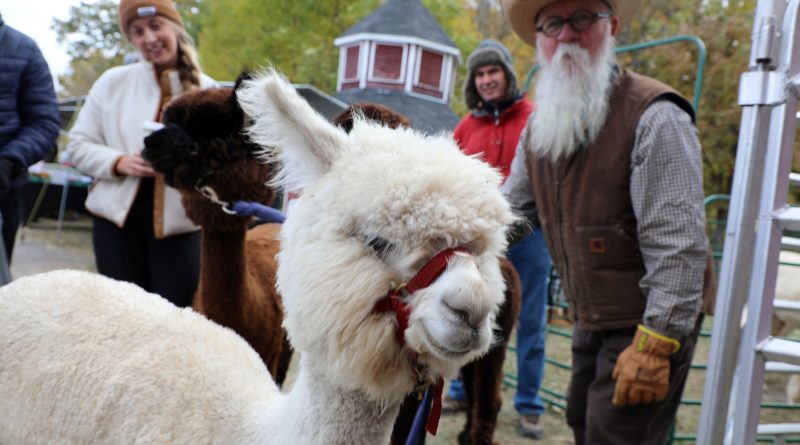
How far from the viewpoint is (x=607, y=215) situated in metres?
2.34

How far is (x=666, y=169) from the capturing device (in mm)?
2156

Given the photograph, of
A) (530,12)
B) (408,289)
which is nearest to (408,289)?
(408,289)

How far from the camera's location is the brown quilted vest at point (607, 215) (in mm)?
2311

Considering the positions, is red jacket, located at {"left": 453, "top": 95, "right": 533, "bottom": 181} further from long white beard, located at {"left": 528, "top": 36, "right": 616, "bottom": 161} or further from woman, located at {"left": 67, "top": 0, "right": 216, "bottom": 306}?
woman, located at {"left": 67, "top": 0, "right": 216, "bottom": 306}

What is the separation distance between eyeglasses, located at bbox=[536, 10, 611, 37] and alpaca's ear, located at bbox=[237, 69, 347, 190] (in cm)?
145

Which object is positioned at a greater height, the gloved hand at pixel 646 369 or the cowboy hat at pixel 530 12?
the cowboy hat at pixel 530 12

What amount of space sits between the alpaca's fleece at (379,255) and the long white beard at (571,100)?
1119mm

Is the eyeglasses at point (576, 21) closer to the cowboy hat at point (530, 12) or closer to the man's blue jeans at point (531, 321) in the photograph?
the cowboy hat at point (530, 12)

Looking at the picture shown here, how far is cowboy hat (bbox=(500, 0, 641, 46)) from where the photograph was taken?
102 inches

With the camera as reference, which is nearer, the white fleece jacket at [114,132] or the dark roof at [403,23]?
the white fleece jacket at [114,132]

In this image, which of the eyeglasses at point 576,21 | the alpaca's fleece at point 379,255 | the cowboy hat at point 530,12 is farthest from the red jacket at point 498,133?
the alpaca's fleece at point 379,255

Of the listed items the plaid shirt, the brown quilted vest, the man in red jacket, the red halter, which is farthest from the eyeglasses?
the man in red jacket

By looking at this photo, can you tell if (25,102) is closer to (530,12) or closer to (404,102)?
(530,12)

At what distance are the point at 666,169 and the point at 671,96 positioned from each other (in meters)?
0.31
